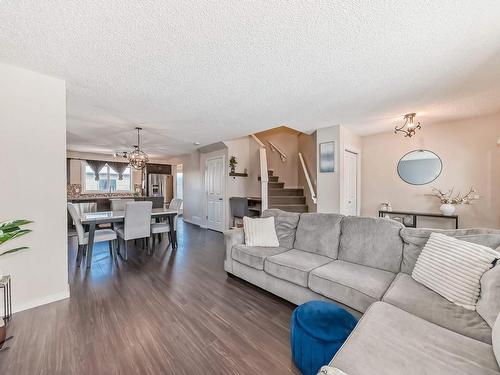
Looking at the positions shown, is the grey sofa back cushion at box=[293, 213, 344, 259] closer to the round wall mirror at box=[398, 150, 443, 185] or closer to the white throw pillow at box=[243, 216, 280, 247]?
the white throw pillow at box=[243, 216, 280, 247]

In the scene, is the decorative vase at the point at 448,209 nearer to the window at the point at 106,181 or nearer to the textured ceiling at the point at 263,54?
the textured ceiling at the point at 263,54

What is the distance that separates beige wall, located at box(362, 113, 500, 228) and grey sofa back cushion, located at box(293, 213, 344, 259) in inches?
105

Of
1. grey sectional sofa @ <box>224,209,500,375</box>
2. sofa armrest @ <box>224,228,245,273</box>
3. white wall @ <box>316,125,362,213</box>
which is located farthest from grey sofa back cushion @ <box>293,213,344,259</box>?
white wall @ <box>316,125,362,213</box>

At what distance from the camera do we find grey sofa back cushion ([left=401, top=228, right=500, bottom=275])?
167 centimetres

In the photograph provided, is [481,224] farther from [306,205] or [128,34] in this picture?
[128,34]

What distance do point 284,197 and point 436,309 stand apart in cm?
405

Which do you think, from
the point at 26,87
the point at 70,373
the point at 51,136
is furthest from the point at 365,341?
the point at 26,87

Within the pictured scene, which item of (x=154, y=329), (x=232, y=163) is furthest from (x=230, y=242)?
(x=232, y=163)

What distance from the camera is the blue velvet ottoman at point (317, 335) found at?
4.22 ft

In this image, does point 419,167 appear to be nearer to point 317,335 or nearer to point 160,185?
point 317,335

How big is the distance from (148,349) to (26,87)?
8.84ft

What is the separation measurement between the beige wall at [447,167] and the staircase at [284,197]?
145 centimetres

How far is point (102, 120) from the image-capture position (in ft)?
12.3

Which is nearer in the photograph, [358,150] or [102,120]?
[102,120]
